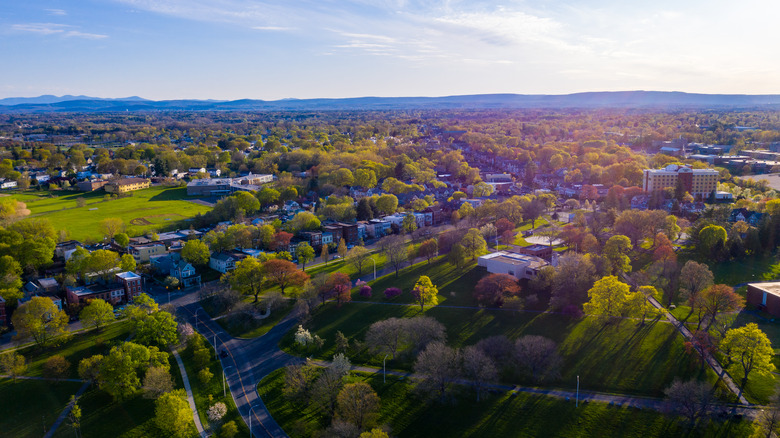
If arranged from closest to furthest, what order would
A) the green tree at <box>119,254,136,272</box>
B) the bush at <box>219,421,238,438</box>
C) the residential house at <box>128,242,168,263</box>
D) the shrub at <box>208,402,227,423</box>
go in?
the bush at <box>219,421,238,438</box> → the shrub at <box>208,402,227,423</box> → the green tree at <box>119,254,136,272</box> → the residential house at <box>128,242,168,263</box>

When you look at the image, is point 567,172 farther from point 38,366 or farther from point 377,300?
point 38,366

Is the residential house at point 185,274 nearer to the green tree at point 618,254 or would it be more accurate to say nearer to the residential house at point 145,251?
the residential house at point 145,251

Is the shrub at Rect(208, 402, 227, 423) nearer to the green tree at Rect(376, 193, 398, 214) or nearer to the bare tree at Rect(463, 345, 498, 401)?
the bare tree at Rect(463, 345, 498, 401)

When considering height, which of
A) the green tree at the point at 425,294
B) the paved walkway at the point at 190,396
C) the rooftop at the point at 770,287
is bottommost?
the paved walkway at the point at 190,396

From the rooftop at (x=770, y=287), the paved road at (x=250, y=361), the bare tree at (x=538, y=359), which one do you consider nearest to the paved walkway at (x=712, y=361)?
the rooftop at (x=770, y=287)

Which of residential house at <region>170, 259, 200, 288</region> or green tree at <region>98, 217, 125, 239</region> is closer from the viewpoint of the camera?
residential house at <region>170, 259, 200, 288</region>

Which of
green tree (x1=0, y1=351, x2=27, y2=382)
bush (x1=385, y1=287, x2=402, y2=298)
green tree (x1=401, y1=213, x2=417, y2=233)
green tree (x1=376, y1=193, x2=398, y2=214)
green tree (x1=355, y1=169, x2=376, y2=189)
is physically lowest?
green tree (x1=0, y1=351, x2=27, y2=382)

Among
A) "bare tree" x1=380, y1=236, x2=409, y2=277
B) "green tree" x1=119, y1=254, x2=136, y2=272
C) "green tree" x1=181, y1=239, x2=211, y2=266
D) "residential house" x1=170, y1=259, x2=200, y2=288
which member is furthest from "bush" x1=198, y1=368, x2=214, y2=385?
"bare tree" x1=380, y1=236, x2=409, y2=277
